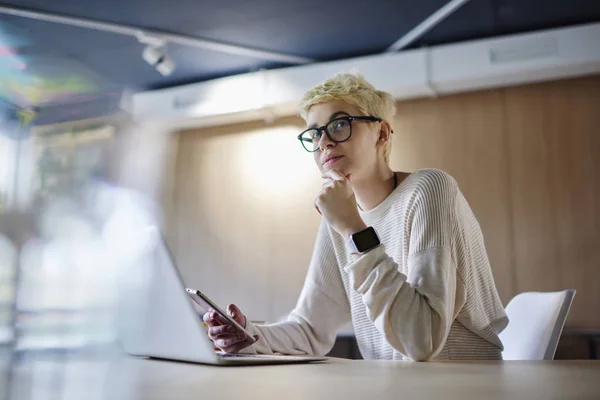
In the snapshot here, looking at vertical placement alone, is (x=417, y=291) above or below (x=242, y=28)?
below

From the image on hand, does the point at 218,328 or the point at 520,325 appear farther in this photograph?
the point at 520,325

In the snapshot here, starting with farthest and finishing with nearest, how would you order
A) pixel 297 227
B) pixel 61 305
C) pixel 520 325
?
pixel 297 227 → pixel 520 325 → pixel 61 305

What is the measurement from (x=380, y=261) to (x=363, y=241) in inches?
1.9

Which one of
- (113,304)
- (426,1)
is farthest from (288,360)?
(426,1)

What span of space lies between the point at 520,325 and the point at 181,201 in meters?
3.75

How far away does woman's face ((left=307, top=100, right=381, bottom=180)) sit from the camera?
4.53ft

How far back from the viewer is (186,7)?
3430 mm

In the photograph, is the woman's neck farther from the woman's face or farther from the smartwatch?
the smartwatch

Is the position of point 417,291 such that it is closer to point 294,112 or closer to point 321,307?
point 321,307

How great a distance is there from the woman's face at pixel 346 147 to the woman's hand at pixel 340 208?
0.62 feet

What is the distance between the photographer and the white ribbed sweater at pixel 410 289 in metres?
1.00

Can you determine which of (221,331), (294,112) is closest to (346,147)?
(221,331)

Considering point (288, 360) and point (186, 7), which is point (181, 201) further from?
point (288, 360)

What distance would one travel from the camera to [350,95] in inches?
55.2
